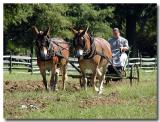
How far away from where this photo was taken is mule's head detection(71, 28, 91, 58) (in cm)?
1175

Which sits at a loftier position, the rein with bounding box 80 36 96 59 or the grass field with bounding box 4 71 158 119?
the rein with bounding box 80 36 96 59

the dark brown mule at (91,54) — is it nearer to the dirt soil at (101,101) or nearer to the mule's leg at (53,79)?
the mule's leg at (53,79)

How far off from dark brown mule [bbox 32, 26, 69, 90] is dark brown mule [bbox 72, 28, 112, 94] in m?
0.71

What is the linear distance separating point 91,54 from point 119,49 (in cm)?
204

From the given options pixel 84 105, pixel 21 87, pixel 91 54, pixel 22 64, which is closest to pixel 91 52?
pixel 91 54

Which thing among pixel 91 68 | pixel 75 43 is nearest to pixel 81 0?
pixel 75 43

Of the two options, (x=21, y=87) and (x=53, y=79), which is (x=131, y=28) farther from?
(x=53, y=79)

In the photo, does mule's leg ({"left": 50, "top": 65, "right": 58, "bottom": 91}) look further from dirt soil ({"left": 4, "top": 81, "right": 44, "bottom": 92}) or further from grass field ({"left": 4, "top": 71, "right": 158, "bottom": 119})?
grass field ({"left": 4, "top": 71, "right": 158, "bottom": 119})

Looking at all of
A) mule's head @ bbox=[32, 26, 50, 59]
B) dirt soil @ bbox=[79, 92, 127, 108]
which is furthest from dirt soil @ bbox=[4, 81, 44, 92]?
dirt soil @ bbox=[79, 92, 127, 108]

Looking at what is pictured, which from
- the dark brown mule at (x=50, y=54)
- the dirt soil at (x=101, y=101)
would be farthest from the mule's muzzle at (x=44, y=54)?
the dirt soil at (x=101, y=101)

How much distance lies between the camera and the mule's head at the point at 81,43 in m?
11.8

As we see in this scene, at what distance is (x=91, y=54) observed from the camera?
40.0 ft

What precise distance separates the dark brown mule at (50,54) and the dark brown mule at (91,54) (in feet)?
2.33

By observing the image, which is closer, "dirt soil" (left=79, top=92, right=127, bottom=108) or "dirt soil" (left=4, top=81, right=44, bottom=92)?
"dirt soil" (left=79, top=92, right=127, bottom=108)
